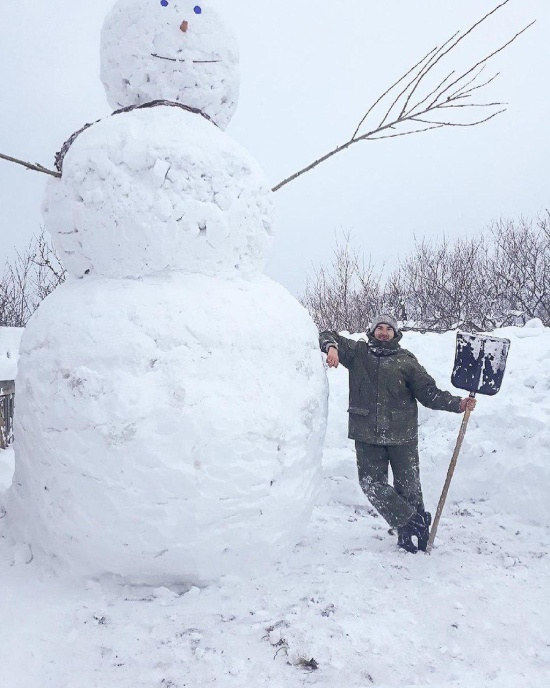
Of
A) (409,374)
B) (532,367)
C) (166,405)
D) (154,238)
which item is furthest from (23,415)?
(532,367)

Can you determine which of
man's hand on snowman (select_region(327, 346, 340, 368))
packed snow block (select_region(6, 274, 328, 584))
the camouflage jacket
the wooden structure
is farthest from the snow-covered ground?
the wooden structure

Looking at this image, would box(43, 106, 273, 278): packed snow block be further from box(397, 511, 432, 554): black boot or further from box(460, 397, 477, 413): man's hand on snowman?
box(397, 511, 432, 554): black boot

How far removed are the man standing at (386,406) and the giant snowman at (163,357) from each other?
0.44 m

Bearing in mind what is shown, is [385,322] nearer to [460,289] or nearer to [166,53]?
[166,53]

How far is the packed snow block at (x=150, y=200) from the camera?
2.66 metres

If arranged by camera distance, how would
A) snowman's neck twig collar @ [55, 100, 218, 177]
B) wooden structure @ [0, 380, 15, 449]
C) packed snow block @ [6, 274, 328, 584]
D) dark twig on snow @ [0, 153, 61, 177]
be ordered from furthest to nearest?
wooden structure @ [0, 380, 15, 449] < snowman's neck twig collar @ [55, 100, 218, 177] < dark twig on snow @ [0, 153, 61, 177] < packed snow block @ [6, 274, 328, 584]

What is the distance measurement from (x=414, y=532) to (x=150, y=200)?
270cm

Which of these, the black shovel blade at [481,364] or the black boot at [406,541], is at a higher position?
the black shovel blade at [481,364]

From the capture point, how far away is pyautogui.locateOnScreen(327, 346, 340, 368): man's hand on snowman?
10.7 feet

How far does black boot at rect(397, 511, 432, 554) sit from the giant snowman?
703 millimetres

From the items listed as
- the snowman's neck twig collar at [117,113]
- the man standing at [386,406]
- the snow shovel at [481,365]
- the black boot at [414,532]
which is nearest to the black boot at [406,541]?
the black boot at [414,532]

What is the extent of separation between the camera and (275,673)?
1943 millimetres

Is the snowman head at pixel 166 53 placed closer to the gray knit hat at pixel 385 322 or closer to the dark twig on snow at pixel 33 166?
the dark twig on snow at pixel 33 166

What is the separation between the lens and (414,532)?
3088 millimetres
